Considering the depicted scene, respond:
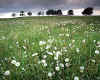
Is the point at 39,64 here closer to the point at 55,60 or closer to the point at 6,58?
the point at 55,60

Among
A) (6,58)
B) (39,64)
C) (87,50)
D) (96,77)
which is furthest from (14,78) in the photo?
(87,50)

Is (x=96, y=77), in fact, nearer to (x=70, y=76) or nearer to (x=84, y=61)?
(x=70, y=76)

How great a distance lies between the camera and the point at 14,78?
7.41 ft

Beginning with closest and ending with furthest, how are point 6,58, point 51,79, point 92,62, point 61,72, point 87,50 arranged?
point 51,79 < point 61,72 < point 92,62 < point 6,58 < point 87,50

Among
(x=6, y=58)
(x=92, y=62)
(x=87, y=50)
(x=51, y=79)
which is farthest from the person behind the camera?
(x=87, y=50)

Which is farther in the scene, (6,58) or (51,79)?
(6,58)

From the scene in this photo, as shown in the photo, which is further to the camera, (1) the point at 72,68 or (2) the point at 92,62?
(2) the point at 92,62

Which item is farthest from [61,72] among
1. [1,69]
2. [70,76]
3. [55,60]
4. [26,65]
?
[1,69]

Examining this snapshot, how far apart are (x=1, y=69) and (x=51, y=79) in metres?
0.79

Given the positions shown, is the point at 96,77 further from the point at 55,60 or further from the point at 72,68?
the point at 55,60

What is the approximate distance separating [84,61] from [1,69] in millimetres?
1392

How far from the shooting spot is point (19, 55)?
2.97 metres

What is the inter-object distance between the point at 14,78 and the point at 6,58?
672mm

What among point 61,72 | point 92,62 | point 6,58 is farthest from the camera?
point 6,58
